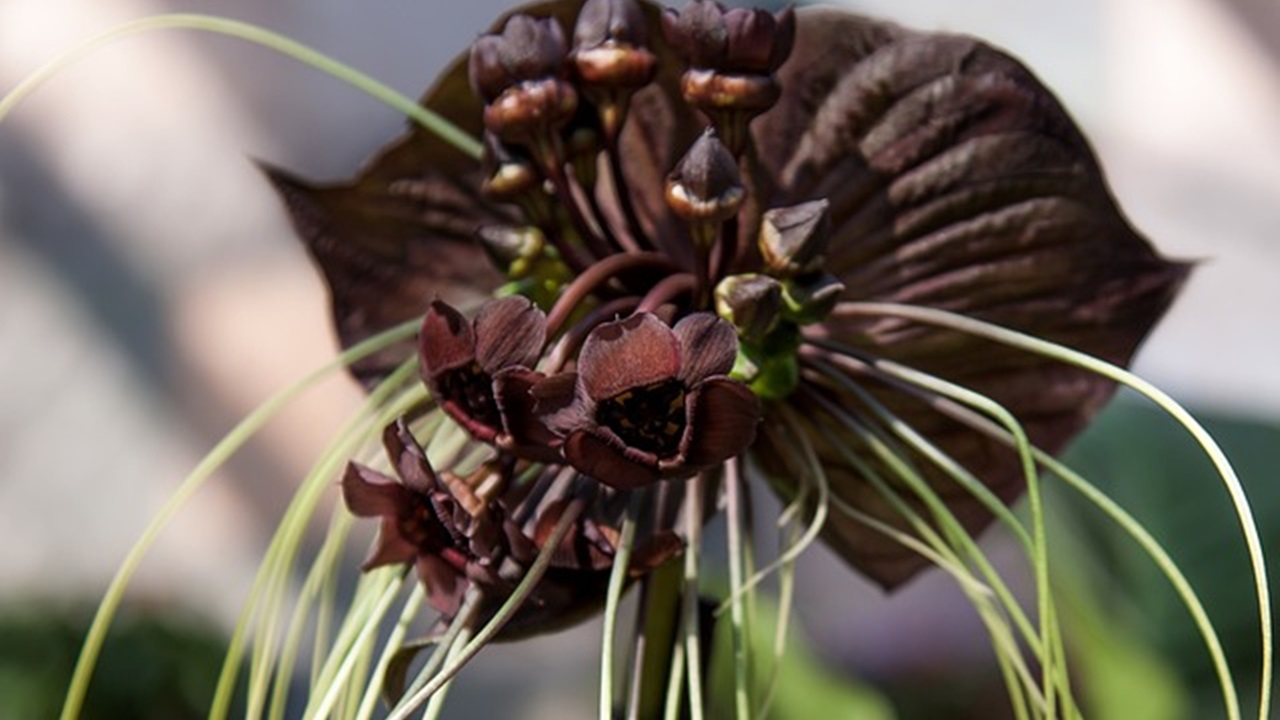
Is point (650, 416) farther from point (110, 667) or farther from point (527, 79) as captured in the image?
point (110, 667)

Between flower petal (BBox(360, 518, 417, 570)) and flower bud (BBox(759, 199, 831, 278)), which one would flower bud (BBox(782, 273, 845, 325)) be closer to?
flower bud (BBox(759, 199, 831, 278))

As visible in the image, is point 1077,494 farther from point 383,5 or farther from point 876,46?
point 383,5

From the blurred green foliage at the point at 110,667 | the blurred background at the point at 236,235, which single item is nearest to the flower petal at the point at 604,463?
the blurred green foliage at the point at 110,667

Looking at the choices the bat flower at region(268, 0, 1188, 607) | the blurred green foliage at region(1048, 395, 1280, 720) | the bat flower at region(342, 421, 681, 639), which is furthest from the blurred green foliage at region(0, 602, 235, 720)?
the bat flower at region(342, 421, 681, 639)

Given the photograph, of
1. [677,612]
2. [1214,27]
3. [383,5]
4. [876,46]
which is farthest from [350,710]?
[383,5]

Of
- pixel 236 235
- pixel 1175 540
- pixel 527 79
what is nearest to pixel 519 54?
pixel 527 79

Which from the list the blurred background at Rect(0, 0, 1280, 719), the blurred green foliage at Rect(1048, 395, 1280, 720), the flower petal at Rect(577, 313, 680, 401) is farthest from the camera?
the blurred background at Rect(0, 0, 1280, 719)
